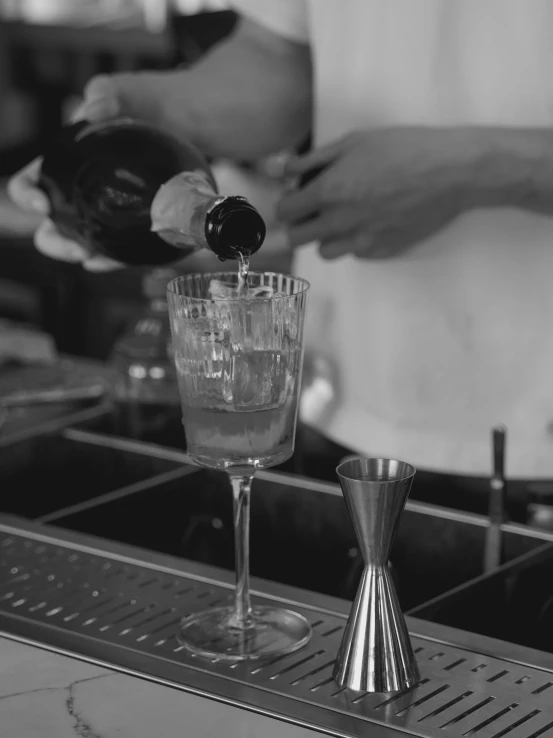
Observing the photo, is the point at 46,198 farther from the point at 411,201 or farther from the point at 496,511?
the point at 496,511

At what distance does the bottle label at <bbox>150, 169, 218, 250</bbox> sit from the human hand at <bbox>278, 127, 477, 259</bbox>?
0.71ft

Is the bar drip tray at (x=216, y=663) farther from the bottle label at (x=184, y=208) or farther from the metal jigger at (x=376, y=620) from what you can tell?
the bottle label at (x=184, y=208)

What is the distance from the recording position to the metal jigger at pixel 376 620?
78 cm


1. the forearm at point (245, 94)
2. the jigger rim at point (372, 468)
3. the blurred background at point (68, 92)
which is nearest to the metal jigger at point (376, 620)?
the jigger rim at point (372, 468)

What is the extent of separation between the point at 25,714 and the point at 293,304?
314 mm

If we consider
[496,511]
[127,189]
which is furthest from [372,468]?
[127,189]

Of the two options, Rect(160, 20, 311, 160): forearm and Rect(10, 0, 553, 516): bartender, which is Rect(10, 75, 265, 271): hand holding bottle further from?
Rect(160, 20, 311, 160): forearm

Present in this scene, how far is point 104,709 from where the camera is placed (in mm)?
770

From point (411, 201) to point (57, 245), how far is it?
374 mm

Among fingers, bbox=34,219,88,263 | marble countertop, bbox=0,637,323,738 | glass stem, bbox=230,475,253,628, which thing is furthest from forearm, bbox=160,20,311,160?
marble countertop, bbox=0,637,323,738

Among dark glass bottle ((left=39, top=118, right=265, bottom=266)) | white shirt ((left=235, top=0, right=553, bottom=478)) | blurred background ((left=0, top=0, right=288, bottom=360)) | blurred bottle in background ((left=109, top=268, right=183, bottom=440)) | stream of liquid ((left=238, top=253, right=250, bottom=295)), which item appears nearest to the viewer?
stream of liquid ((left=238, top=253, right=250, bottom=295))

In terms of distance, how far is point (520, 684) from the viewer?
81 centimetres

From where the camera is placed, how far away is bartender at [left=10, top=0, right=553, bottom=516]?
4.19 ft

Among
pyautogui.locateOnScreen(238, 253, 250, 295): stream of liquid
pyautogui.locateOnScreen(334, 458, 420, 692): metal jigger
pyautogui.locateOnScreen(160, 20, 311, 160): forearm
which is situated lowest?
pyautogui.locateOnScreen(334, 458, 420, 692): metal jigger
